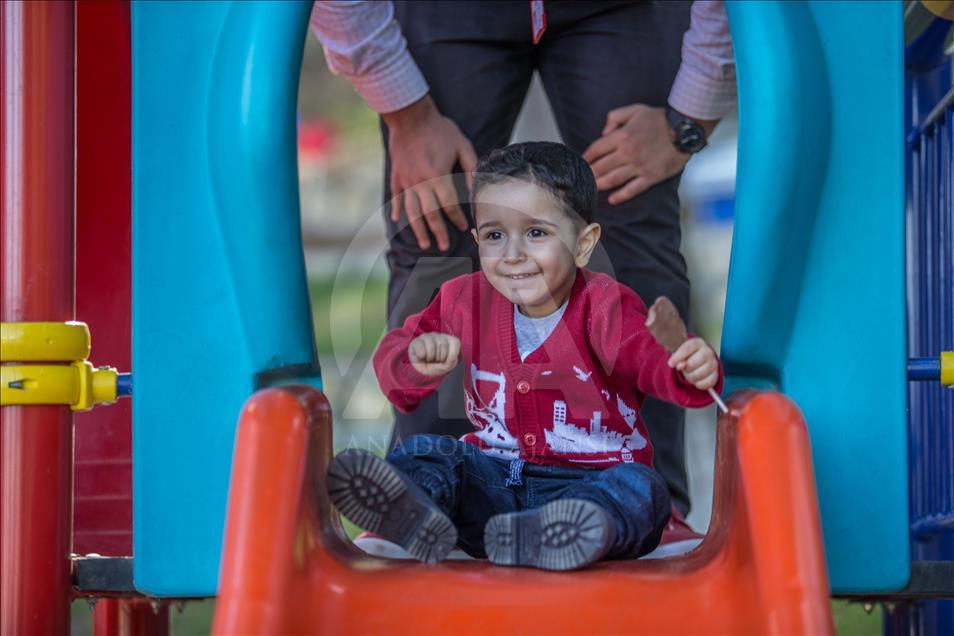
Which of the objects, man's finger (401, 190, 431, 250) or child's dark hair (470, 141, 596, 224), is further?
man's finger (401, 190, 431, 250)

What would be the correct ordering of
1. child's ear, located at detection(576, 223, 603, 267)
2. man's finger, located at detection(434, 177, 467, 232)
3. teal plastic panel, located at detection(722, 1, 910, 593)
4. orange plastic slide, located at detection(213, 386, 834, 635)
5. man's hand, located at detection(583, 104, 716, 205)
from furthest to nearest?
man's hand, located at detection(583, 104, 716, 205) < man's finger, located at detection(434, 177, 467, 232) < child's ear, located at detection(576, 223, 603, 267) < teal plastic panel, located at detection(722, 1, 910, 593) < orange plastic slide, located at detection(213, 386, 834, 635)

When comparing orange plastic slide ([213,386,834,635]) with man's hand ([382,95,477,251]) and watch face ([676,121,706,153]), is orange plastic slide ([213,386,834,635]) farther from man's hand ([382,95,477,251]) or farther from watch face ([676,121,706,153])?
watch face ([676,121,706,153])

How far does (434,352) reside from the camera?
4.38 ft

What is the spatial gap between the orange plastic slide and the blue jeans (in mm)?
103

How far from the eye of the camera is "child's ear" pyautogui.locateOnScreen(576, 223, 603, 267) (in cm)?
148

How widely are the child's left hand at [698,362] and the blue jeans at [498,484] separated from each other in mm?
136

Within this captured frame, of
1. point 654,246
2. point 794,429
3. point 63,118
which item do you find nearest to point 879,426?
point 794,429

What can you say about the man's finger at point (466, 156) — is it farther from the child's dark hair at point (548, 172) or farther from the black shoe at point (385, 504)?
the black shoe at point (385, 504)

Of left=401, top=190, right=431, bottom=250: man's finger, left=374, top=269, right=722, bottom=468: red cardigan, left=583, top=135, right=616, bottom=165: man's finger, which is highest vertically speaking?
left=583, top=135, right=616, bottom=165: man's finger

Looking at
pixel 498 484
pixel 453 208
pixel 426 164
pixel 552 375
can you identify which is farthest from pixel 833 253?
pixel 426 164

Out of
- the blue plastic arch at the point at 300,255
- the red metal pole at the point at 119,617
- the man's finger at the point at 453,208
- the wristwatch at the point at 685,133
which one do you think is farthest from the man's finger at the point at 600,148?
the red metal pole at the point at 119,617

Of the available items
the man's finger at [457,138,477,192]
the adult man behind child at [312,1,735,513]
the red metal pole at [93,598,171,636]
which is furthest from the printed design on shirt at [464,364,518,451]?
the red metal pole at [93,598,171,636]

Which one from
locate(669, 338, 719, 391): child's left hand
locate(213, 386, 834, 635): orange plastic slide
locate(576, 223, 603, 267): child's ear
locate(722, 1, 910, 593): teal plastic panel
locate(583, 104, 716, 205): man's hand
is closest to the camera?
locate(213, 386, 834, 635): orange plastic slide

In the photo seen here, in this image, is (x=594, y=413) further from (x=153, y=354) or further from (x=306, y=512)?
(x=153, y=354)
